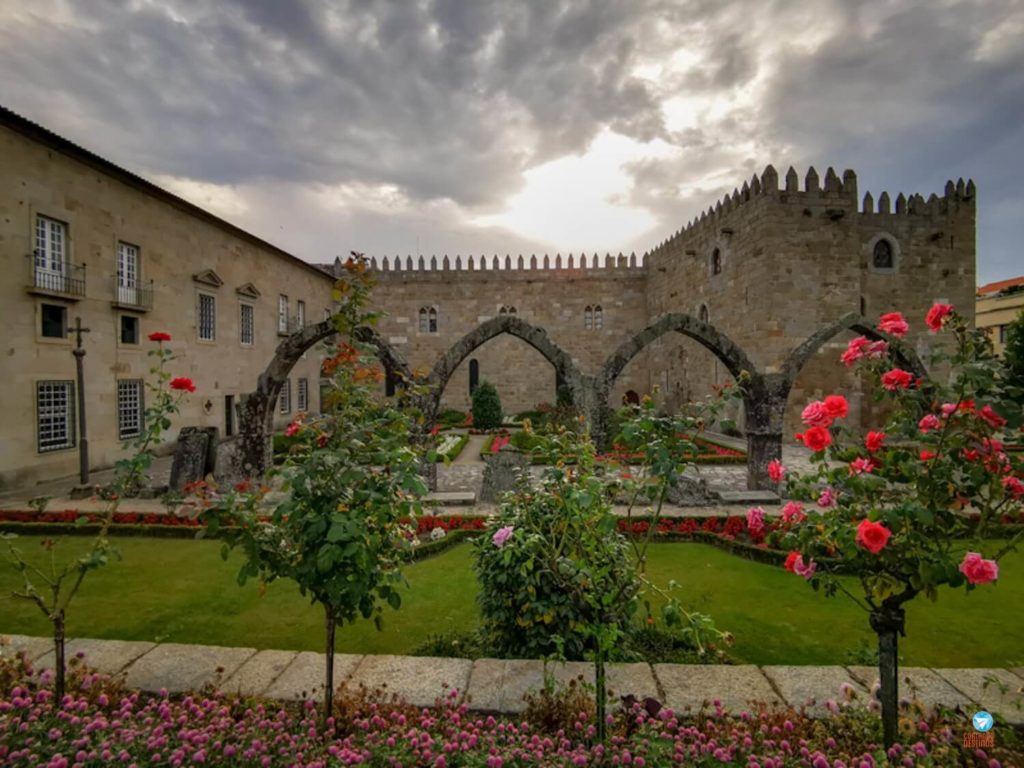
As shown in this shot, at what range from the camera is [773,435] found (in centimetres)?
1048

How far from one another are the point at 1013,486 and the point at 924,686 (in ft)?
6.18

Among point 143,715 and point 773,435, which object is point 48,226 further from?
point 773,435

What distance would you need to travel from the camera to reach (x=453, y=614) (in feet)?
17.5

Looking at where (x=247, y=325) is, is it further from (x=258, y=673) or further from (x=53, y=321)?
(x=258, y=673)

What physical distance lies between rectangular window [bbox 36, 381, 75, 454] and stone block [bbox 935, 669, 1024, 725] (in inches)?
679

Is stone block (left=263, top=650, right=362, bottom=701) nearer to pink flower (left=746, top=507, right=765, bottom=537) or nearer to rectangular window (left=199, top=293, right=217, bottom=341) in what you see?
pink flower (left=746, top=507, right=765, bottom=537)

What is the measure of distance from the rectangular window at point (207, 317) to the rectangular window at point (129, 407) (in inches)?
135

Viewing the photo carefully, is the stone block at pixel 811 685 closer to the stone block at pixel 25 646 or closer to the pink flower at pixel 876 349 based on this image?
the pink flower at pixel 876 349

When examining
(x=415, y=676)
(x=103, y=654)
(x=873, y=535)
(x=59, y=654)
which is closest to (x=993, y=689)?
(x=873, y=535)

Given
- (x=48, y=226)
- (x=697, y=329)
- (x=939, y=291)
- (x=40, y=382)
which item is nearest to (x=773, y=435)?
(x=697, y=329)

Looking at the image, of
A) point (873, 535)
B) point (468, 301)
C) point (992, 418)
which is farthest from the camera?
point (468, 301)

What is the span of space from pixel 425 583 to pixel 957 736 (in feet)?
16.1

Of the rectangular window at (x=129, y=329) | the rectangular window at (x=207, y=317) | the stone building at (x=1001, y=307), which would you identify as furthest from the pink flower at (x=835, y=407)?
the stone building at (x=1001, y=307)

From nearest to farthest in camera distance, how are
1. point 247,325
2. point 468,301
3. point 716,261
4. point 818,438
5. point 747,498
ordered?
point 818,438 → point 747,498 → point 716,261 → point 247,325 → point 468,301
